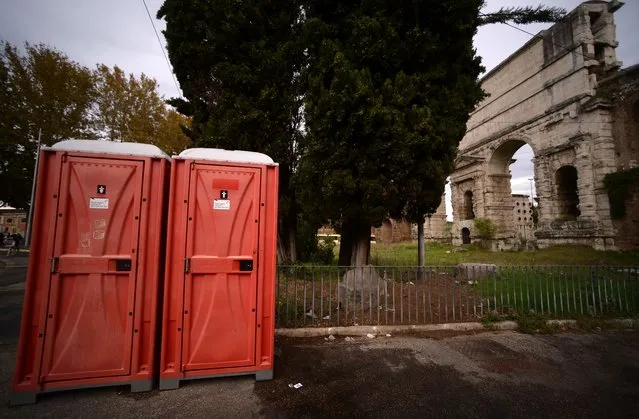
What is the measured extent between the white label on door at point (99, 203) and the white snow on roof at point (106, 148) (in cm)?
52

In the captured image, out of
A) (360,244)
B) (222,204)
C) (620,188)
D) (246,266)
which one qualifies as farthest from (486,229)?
(222,204)

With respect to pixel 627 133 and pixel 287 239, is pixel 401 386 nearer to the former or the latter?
pixel 287 239

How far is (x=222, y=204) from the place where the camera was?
3295 mm

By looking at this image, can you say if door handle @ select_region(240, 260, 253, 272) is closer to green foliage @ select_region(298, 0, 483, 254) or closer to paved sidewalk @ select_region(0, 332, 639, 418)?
paved sidewalk @ select_region(0, 332, 639, 418)

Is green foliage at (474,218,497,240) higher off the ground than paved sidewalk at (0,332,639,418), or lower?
higher

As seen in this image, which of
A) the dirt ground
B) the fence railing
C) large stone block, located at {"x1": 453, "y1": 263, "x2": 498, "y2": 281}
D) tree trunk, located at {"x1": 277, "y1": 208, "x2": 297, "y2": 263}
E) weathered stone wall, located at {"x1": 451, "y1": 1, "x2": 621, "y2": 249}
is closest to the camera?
the dirt ground

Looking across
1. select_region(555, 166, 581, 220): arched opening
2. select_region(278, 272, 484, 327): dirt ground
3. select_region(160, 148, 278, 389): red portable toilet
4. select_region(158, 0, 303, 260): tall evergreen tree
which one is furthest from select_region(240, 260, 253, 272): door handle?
select_region(555, 166, 581, 220): arched opening

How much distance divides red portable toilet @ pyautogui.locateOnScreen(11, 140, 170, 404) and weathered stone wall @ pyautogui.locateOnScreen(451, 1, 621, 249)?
19236mm

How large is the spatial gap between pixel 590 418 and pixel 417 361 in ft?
5.47

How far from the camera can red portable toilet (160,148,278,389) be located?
122 inches

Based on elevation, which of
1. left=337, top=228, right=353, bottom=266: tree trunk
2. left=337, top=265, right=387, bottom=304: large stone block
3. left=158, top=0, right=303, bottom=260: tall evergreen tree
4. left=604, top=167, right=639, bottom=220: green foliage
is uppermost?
left=158, top=0, right=303, bottom=260: tall evergreen tree

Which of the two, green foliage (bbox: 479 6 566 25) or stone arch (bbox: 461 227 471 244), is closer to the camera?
green foliage (bbox: 479 6 566 25)

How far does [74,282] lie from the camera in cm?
292

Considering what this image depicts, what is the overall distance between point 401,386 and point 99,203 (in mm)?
3917
